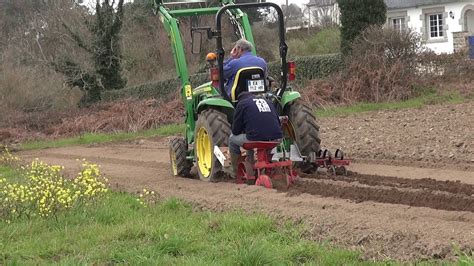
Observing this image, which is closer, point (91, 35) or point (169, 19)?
point (169, 19)

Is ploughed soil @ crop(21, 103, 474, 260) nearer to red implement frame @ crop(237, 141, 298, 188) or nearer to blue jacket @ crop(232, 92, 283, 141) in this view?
red implement frame @ crop(237, 141, 298, 188)

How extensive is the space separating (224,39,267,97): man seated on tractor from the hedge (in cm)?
1392

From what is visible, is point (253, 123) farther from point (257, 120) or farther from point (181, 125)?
point (181, 125)

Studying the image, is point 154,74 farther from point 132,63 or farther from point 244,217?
point 244,217

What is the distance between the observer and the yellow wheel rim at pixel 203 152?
10477mm

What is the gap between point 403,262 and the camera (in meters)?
5.23

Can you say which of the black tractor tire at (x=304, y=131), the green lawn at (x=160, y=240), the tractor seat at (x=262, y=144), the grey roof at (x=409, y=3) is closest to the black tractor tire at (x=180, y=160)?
the black tractor tire at (x=304, y=131)

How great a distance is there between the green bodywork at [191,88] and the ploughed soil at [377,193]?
112 centimetres

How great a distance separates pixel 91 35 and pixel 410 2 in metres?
19.6

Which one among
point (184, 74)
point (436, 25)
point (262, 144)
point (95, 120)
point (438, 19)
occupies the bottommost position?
point (95, 120)

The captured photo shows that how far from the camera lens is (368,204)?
734 centimetres

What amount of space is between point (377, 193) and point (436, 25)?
114ft

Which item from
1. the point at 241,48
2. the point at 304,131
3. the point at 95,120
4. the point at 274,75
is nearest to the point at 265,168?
the point at 304,131

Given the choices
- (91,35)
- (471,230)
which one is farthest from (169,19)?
(91,35)
